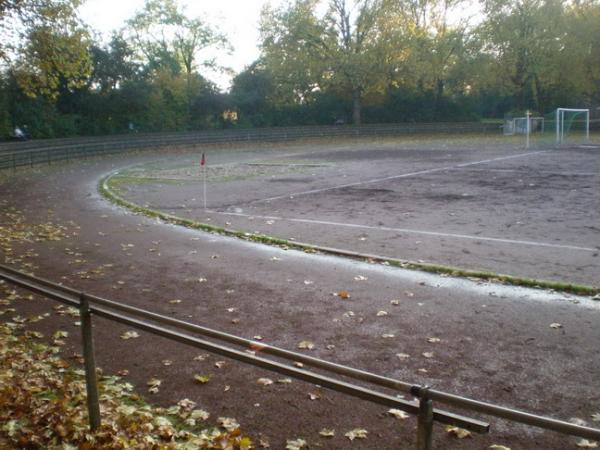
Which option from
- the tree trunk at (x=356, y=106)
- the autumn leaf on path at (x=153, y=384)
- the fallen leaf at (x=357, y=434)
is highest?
the tree trunk at (x=356, y=106)

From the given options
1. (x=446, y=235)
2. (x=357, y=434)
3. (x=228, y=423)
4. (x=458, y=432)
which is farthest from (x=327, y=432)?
(x=446, y=235)

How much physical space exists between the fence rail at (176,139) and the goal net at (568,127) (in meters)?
7.00

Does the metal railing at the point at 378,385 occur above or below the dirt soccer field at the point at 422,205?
above

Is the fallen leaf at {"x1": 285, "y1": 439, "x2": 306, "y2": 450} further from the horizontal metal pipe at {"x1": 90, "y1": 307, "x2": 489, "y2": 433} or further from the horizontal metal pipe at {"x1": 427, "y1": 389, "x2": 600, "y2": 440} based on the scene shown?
the horizontal metal pipe at {"x1": 427, "y1": 389, "x2": 600, "y2": 440}

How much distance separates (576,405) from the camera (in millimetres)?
4773

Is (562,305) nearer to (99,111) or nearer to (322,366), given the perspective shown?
(322,366)

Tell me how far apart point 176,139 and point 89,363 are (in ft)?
145

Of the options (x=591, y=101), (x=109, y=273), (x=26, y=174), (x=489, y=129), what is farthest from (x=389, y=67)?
(x=109, y=273)

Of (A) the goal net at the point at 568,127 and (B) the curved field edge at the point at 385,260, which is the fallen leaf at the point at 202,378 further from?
(A) the goal net at the point at 568,127

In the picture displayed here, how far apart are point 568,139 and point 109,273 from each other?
42.5m

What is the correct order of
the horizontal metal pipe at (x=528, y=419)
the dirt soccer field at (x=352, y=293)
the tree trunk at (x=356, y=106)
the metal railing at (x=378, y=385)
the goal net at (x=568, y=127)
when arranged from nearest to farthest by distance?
the horizontal metal pipe at (x=528, y=419)
the metal railing at (x=378, y=385)
the dirt soccer field at (x=352, y=293)
the goal net at (x=568, y=127)
the tree trunk at (x=356, y=106)

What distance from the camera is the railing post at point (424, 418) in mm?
2562

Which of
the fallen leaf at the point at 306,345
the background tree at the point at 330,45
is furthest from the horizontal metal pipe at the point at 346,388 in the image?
the background tree at the point at 330,45

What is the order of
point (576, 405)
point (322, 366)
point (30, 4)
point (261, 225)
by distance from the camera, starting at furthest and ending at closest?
point (30, 4)
point (261, 225)
point (576, 405)
point (322, 366)
